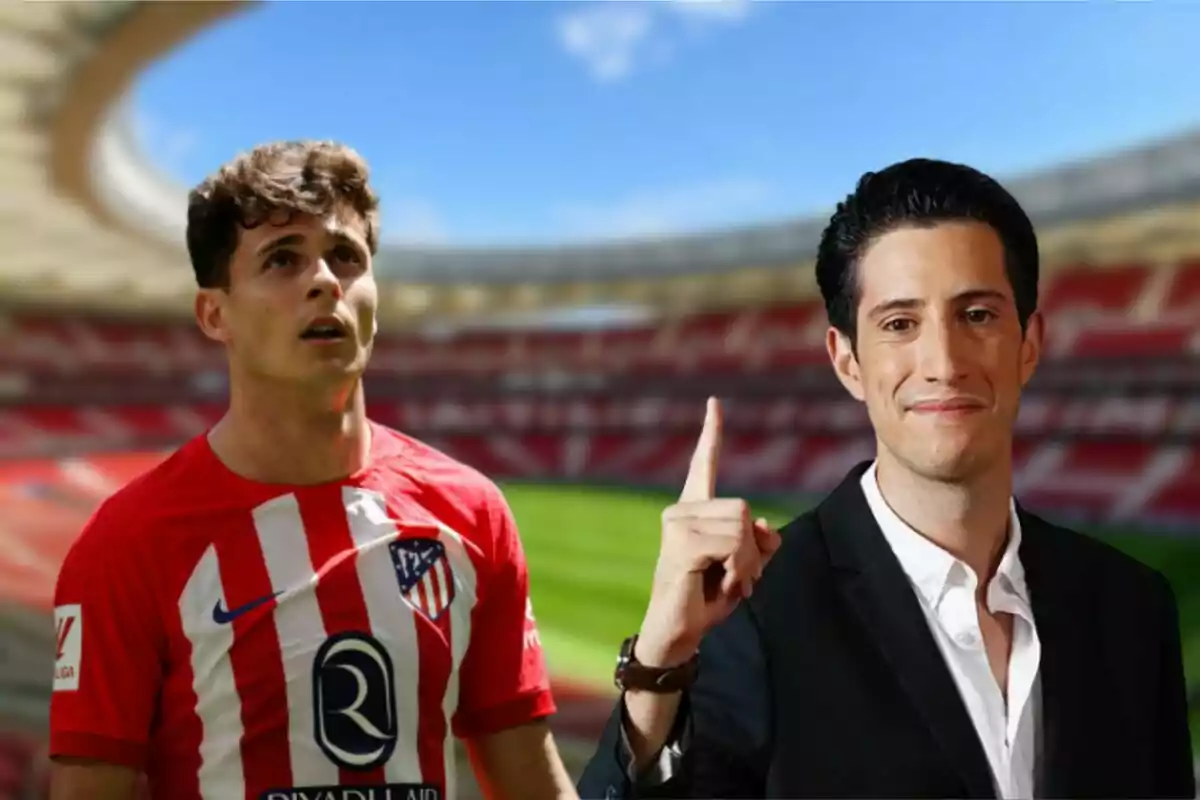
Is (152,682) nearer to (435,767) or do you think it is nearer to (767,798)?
(435,767)

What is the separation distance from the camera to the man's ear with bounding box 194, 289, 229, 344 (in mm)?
1354

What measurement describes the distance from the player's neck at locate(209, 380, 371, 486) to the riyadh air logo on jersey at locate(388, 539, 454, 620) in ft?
0.42

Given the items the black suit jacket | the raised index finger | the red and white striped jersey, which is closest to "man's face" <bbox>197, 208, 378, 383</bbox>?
the red and white striped jersey

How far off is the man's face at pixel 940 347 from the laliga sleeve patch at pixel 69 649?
96 centimetres

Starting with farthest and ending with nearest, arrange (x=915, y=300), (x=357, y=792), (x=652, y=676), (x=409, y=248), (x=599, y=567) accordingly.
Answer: (x=409, y=248) → (x=599, y=567) → (x=915, y=300) → (x=357, y=792) → (x=652, y=676)

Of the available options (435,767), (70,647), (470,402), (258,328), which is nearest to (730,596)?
(435,767)

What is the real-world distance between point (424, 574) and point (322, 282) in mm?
367

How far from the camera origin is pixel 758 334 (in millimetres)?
2906

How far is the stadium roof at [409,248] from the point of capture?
8.77 feet

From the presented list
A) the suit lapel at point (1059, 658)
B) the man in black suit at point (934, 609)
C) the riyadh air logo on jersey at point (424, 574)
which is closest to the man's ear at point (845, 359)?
the man in black suit at point (934, 609)

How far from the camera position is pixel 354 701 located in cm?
131

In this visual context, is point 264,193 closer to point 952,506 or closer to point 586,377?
point 952,506

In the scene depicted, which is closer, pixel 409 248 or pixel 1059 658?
pixel 1059 658

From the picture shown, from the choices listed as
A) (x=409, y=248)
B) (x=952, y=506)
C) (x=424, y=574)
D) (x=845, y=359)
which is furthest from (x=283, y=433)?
(x=409, y=248)
